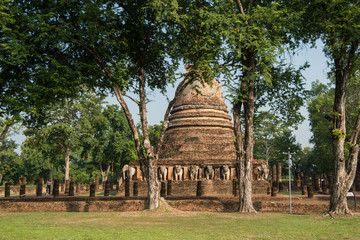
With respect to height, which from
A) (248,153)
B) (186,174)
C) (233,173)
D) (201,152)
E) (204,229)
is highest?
(201,152)

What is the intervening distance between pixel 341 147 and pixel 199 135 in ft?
39.2

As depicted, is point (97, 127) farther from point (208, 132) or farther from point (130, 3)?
point (130, 3)

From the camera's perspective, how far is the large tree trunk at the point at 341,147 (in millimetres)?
11062

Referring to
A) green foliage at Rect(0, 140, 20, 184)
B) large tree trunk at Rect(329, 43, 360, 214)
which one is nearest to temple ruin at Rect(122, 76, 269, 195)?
large tree trunk at Rect(329, 43, 360, 214)

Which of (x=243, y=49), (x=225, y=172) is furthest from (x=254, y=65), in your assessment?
(x=225, y=172)

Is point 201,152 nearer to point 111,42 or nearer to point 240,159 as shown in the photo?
point 240,159

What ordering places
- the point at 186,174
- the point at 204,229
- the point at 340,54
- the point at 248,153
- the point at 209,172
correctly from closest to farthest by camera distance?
1. the point at 204,229
2. the point at 340,54
3. the point at 248,153
4. the point at 209,172
5. the point at 186,174

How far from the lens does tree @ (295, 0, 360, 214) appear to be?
10891 millimetres

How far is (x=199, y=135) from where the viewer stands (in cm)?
2277

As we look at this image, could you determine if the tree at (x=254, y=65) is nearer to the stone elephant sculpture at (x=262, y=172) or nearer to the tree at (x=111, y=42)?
the tree at (x=111, y=42)

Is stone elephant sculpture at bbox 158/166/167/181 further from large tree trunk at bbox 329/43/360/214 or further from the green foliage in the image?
the green foliage

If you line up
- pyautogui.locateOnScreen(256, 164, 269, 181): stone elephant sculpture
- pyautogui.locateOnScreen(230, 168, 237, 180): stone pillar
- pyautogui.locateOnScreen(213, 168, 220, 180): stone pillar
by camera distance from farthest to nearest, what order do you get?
pyautogui.locateOnScreen(213, 168, 220, 180): stone pillar
pyautogui.locateOnScreen(230, 168, 237, 180): stone pillar
pyautogui.locateOnScreen(256, 164, 269, 181): stone elephant sculpture

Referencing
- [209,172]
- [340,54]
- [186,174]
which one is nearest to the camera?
[340,54]

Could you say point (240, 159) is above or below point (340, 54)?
below
